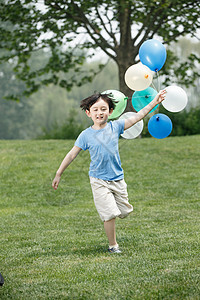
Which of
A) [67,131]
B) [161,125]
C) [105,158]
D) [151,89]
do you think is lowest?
[67,131]

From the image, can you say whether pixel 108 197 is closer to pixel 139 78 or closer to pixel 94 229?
pixel 139 78

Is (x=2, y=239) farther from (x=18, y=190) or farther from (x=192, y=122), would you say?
(x=192, y=122)

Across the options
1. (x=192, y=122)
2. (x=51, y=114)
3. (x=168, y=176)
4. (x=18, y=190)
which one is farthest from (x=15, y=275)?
(x=51, y=114)

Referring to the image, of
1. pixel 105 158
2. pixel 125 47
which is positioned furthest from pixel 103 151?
pixel 125 47

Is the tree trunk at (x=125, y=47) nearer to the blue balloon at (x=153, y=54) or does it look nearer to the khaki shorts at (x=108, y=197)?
the blue balloon at (x=153, y=54)

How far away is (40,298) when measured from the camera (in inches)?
120

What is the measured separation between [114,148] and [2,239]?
7.03 ft

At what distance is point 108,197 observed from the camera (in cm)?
429

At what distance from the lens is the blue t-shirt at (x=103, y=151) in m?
4.30

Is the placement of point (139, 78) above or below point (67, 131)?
above

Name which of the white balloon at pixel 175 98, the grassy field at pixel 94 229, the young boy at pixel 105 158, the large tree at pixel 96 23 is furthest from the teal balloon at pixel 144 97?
the large tree at pixel 96 23

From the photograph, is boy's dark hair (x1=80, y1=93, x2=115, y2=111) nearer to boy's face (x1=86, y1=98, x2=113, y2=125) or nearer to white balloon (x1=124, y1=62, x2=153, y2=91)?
boy's face (x1=86, y1=98, x2=113, y2=125)

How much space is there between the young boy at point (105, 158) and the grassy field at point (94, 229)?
0.44 m

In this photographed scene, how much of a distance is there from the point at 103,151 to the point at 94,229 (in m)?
1.98
